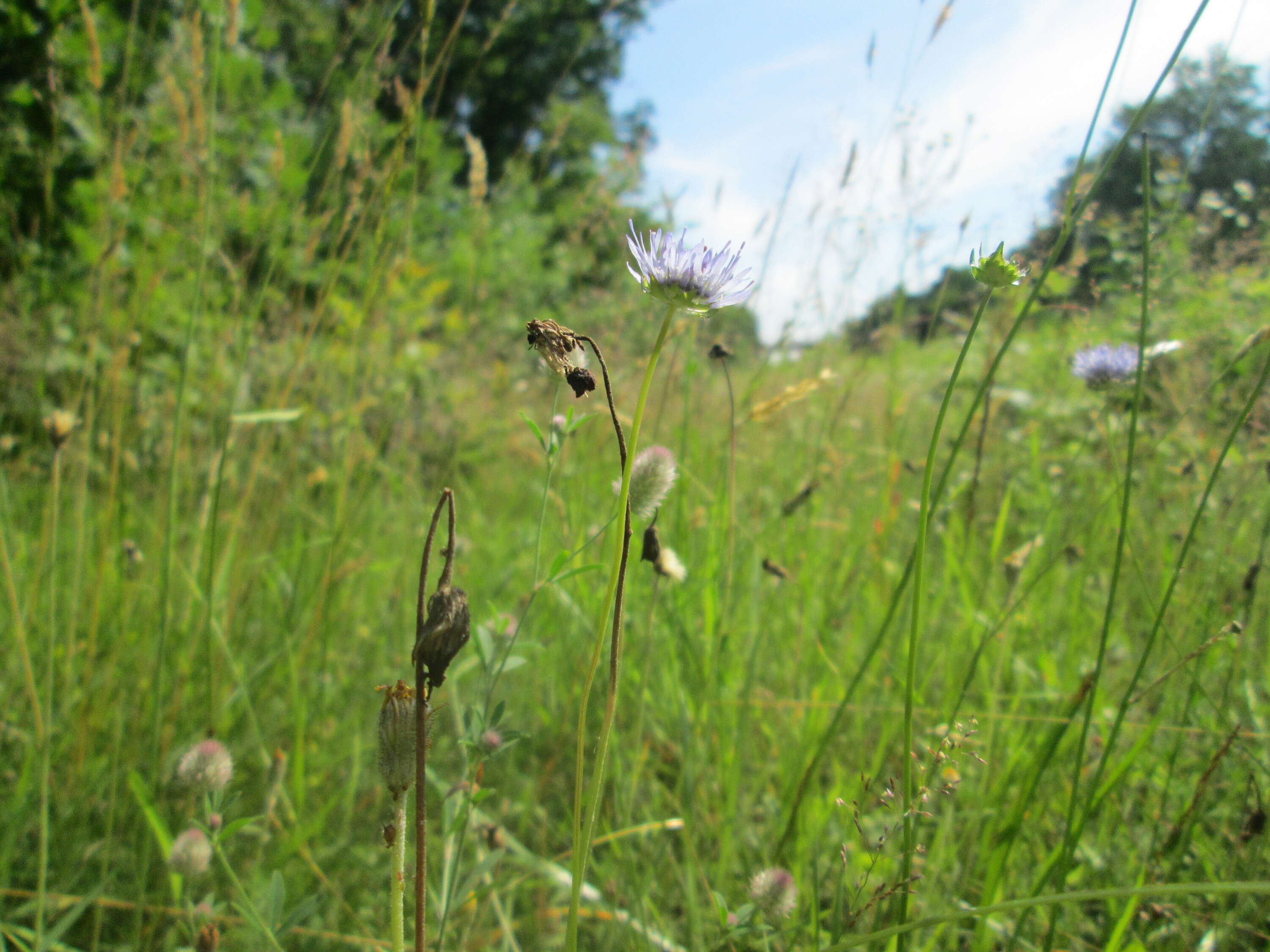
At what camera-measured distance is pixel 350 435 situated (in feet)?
4.35

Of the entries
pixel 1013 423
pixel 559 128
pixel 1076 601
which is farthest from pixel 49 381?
pixel 1013 423

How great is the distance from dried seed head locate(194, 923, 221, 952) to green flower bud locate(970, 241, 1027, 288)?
0.79m

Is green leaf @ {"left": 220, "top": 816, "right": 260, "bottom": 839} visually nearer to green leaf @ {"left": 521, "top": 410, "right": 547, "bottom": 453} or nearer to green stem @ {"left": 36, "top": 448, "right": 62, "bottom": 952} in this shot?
green stem @ {"left": 36, "top": 448, "right": 62, "bottom": 952}

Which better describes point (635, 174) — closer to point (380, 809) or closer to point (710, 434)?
point (710, 434)

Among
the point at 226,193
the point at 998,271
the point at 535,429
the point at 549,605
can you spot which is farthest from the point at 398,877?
the point at 226,193

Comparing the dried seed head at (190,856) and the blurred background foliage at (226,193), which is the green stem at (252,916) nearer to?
the dried seed head at (190,856)

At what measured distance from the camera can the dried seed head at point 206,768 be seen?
2.29 ft

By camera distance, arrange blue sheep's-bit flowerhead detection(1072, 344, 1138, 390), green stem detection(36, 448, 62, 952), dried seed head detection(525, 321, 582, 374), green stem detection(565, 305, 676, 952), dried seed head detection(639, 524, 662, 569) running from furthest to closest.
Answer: blue sheep's-bit flowerhead detection(1072, 344, 1138, 390), dried seed head detection(639, 524, 662, 569), green stem detection(36, 448, 62, 952), dried seed head detection(525, 321, 582, 374), green stem detection(565, 305, 676, 952)

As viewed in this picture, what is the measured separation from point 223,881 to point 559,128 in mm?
1543

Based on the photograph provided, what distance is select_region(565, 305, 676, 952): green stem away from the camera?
43 centimetres

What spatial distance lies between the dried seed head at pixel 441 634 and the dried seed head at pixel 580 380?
173mm

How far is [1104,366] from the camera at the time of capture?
112 cm

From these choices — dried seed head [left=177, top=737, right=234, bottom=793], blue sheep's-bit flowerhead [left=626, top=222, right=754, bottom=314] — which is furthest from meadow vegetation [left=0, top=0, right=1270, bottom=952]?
blue sheep's-bit flowerhead [left=626, top=222, right=754, bottom=314]

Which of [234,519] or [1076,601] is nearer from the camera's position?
[234,519]
